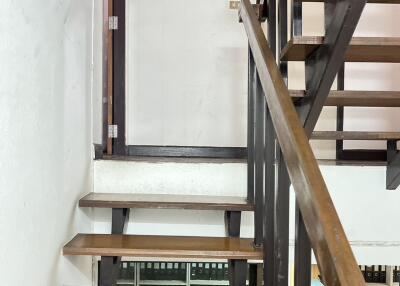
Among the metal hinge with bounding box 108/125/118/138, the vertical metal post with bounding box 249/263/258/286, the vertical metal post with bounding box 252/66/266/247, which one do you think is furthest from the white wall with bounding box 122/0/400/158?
the vertical metal post with bounding box 252/66/266/247

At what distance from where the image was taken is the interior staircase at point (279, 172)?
34.1 inches

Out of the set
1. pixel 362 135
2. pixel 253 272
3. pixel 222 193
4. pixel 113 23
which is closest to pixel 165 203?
pixel 222 193

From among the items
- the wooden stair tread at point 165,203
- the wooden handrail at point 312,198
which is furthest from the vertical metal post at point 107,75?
the wooden handrail at point 312,198

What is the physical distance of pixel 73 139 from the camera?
1.82 m

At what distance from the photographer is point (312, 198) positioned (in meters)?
0.79

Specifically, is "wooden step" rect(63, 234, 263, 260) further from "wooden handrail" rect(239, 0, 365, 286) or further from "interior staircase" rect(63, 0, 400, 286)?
"wooden handrail" rect(239, 0, 365, 286)

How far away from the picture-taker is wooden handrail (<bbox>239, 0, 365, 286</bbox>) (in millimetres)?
665

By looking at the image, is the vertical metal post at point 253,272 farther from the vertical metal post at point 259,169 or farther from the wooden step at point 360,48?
the wooden step at point 360,48

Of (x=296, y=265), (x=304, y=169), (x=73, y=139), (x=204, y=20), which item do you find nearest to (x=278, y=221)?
(x=296, y=265)

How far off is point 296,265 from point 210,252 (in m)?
0.58

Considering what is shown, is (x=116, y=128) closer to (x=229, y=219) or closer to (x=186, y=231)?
(x=186, y=231)

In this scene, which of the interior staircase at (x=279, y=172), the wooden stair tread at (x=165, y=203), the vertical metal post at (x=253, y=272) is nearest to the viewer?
the interior staircase at (x=279, y=172)

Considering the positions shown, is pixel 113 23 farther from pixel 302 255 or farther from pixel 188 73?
pixel 302 255

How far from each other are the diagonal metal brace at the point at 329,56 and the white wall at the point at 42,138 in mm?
947
